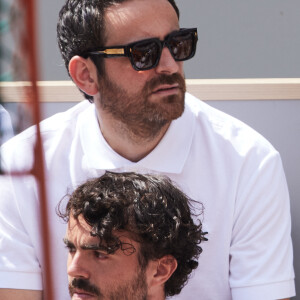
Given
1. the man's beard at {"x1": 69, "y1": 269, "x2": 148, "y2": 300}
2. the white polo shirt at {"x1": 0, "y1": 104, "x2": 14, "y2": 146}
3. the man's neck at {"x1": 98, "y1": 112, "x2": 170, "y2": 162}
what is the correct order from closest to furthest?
the white polo shirt at {"x1": 0, "y1": 104, "x2": 14, "y2": 146} < the man's beard at {"x1": 69, "y1": 269, "x2": 148, "y2": 300} < the man's neck at {"x1": 98, "y1": 112, "x2": 170, "y2": 162}

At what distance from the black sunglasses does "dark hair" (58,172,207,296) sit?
39 centimetres

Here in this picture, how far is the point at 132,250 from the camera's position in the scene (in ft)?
4.78

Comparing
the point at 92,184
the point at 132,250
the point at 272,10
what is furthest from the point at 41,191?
the point at 272,10

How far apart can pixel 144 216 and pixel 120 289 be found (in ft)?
0.52

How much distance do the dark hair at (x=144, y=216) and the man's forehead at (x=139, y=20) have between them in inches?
18.5

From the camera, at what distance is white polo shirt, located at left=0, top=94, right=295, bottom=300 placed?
1869mm

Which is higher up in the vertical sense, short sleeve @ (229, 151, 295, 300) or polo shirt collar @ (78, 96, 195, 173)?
polo shirt collar @ (78, 96, 195, 173)

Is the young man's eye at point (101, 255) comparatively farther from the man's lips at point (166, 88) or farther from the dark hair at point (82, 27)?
the dark hair at point (82, 27)

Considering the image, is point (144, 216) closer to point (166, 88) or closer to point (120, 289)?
point (120, 289)

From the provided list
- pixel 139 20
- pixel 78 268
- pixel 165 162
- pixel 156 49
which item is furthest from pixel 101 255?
pixel 139 20

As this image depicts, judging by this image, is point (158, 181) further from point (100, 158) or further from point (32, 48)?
point (32, 48)

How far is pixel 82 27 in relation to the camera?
205cm

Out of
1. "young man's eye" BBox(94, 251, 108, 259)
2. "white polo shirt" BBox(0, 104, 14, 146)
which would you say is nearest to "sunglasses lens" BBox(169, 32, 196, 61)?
"young man's eye" BBox(94, 251, 108, 259)

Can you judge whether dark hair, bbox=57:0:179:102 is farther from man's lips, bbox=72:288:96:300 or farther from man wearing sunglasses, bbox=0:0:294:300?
man's lips, bbox=72:288:96:300
